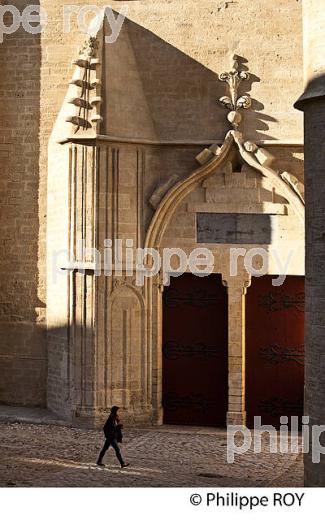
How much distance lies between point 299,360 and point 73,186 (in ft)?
15.3

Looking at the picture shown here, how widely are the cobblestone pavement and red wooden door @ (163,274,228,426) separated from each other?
1.53ft

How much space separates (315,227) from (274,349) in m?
5.47

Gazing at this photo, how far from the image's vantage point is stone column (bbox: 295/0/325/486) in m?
10.9

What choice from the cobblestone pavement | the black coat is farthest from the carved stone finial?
the black coat

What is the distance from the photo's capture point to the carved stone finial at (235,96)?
16.0 metres

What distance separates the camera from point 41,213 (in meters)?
17.0

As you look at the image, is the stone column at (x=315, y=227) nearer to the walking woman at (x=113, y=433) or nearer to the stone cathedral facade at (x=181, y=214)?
the walking woman at (x=113, y=433)

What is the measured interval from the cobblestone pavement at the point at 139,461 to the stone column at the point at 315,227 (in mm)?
1797

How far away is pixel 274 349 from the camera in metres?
16.2

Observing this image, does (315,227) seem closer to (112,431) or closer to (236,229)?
(112,431)

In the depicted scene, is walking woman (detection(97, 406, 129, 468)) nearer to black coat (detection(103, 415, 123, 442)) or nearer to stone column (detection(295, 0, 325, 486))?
black coat (detection(103, 415, 123, 442))

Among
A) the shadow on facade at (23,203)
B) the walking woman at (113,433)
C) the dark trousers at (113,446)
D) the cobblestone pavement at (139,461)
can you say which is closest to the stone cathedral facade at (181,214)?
the shadow on facade at (23,203)

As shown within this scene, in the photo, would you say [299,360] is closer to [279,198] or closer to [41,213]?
[279,198]

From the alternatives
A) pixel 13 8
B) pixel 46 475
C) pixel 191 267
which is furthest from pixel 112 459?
pixel 13 8
